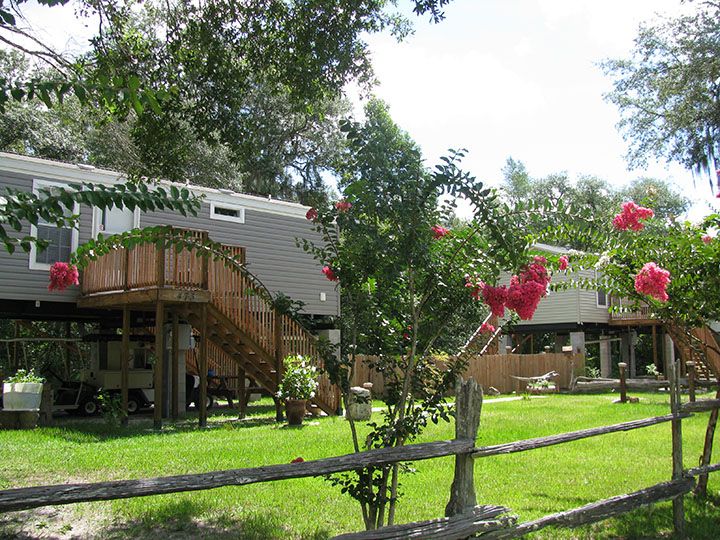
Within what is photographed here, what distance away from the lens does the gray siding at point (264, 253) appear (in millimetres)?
14664

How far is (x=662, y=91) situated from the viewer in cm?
2022

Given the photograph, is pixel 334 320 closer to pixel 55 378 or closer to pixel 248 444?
pixel 248 444

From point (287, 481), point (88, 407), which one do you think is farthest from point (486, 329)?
point (88, 407)

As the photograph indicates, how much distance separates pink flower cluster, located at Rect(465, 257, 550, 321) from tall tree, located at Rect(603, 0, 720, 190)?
17.0m

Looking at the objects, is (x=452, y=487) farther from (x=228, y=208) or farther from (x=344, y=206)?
(x=228, y=208)

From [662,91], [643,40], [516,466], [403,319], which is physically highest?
[643,40]

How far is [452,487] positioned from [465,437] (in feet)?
1.01

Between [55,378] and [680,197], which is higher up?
[680,197]

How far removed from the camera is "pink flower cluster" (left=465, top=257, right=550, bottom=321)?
170 inches

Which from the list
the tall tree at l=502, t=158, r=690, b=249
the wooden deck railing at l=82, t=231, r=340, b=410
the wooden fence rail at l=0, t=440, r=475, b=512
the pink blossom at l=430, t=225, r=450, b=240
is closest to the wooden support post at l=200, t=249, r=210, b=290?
the wooden deck railing at l=82, t=231, r=340, b=410

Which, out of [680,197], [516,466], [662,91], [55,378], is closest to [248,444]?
[516,466]

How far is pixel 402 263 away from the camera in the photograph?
175 inches

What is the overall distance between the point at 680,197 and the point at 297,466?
47.5m

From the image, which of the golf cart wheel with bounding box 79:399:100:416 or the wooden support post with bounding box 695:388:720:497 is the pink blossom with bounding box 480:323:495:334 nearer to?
the wooden support post with bounding box 695:388:720:497
